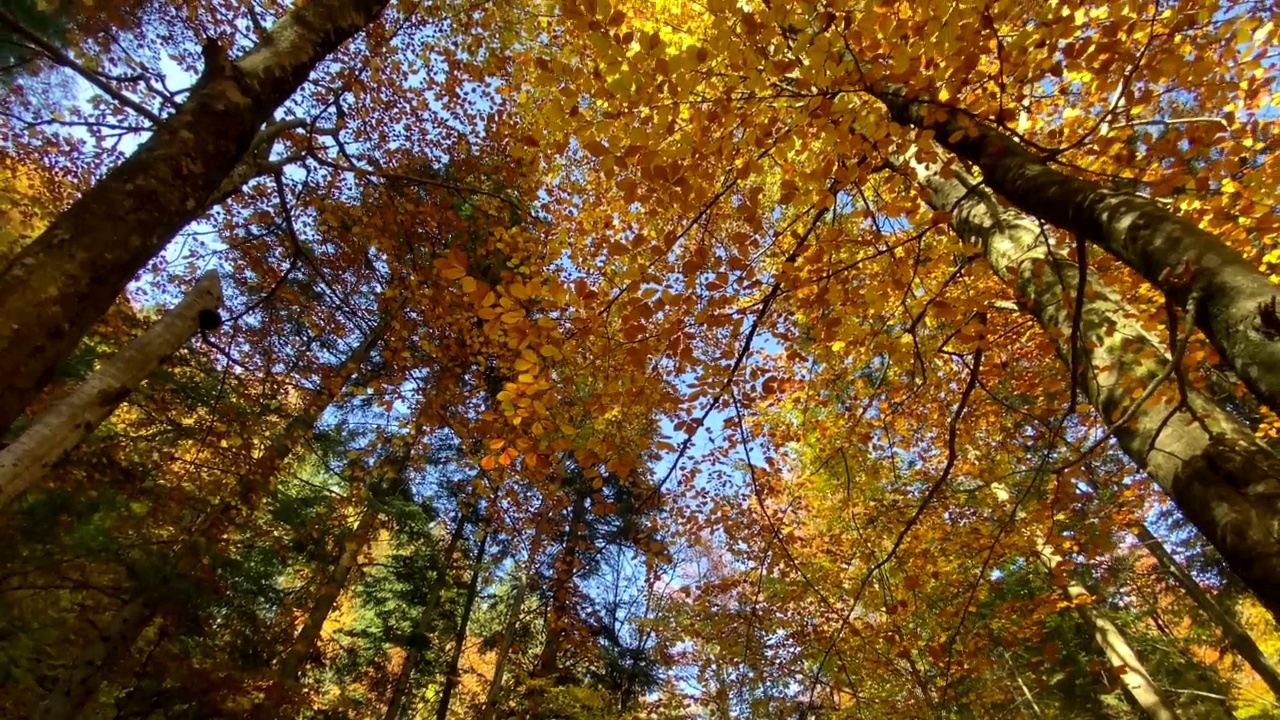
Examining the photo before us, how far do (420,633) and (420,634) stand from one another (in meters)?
0.03

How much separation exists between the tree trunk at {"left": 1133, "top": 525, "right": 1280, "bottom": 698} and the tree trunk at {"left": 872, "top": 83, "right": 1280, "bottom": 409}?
10022mm

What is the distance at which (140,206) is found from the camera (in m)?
1.86

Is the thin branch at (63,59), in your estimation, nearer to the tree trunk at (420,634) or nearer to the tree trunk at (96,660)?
the tree trunk at (96,660)

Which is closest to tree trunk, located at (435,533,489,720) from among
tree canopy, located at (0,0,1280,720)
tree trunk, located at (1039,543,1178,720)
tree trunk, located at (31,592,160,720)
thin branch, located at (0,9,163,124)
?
tree canopy, located at (0,0,1280,720)

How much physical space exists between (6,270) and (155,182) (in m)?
0.50

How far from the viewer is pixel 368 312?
10336mm

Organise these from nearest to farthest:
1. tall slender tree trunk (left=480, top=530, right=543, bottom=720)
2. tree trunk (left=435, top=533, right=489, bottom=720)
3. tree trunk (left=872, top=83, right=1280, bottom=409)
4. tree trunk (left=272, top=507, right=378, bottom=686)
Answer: tree trunk (left=872, top=83, right=1280, bottom=409) → tree trunk (left=272, top=507, right=378, bottom=686) → tall slender tree trunk (left=480, top=530, right=543, bottom=720) → tree trunk (left=435, top=533, right=489, bottom=720)

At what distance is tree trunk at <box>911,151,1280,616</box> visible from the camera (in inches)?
70.4

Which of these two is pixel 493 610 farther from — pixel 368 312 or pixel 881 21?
pixel 881 21

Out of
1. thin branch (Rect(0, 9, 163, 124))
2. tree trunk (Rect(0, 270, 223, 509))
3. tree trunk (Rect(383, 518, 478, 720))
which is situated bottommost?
tree trunk (Rect(0, 270, 223, 509))

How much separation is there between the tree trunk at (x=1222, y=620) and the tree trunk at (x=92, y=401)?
1260 cm

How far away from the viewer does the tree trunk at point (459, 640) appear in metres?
10.1

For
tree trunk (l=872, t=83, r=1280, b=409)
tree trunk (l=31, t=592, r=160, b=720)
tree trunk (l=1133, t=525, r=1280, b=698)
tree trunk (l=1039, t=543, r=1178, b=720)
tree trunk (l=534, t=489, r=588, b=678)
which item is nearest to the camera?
tree trunk (l=872, t=83, r=1280, b=409)

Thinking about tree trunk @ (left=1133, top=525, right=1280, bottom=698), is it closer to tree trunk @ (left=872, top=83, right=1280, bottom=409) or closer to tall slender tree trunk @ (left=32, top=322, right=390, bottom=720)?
tree trunk @ (left=872, top=83, right=1280, bottom=409)
